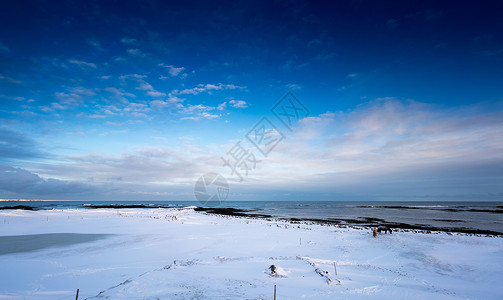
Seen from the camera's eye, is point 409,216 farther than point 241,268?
Yes

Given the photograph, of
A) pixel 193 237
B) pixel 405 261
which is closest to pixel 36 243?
pixel 193 237

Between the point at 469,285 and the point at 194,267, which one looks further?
the point at 194,267

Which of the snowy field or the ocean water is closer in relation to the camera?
the snowy field

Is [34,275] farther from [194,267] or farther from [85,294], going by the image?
[194,267]

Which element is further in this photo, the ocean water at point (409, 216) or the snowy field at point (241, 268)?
the ocean water at point (409, 216)

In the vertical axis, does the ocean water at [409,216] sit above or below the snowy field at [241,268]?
below

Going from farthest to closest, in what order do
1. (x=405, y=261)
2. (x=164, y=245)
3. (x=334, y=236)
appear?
(x=334, y=236)
(x=164, y=245)
(x=405, y=261)

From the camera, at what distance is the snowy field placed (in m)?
9.55

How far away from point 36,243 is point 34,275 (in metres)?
9.91

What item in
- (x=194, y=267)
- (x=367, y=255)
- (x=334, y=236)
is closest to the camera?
(x=194, y=267)

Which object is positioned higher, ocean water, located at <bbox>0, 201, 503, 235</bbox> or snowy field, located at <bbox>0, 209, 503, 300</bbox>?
snowy field, located at <bbox>0, 209, 503, 300</bbox>

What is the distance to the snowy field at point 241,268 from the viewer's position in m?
9.55

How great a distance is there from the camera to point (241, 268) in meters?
12.5

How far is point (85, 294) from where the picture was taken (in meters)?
9.05
